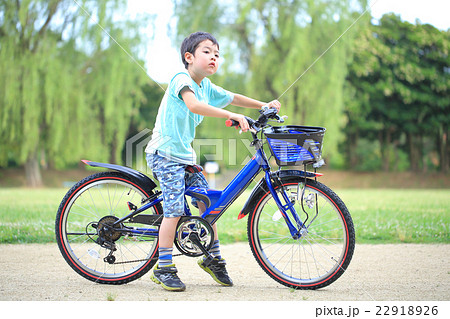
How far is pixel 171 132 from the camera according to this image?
3.12 metres

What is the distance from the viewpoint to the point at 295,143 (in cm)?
297

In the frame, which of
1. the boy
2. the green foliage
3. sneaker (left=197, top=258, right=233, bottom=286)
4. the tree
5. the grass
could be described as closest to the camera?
the boy

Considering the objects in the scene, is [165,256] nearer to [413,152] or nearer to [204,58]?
[204,58]

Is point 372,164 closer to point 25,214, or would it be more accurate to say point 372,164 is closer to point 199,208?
point 25,214

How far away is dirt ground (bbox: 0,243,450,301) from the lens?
296cm

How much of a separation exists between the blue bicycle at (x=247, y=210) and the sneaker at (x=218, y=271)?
107 mm

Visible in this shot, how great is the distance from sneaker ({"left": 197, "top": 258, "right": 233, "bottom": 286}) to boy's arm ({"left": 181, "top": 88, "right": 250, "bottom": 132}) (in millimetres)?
1003

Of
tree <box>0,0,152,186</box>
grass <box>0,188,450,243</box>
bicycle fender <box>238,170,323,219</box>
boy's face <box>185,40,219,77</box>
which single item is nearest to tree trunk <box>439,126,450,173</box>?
tree <box>0,0,152,186</box>

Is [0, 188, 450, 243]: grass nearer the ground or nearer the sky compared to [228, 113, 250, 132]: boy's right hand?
nearer the ground

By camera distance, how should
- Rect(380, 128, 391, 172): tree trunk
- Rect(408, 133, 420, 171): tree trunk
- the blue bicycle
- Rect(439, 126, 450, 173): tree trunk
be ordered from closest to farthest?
1. the blue bicycle
2. Rect(439, 126, 450, 173): tree trunk
3. Rect(408, 133, 420, 171): tree trunk
4. Rect(380, 128, 391, 172): tree trunk

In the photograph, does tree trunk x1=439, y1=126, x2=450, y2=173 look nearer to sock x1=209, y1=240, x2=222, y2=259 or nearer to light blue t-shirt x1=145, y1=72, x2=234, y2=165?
sock x1=209, y1=240, x2=222, y2=259

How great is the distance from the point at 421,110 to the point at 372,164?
18.8 ft

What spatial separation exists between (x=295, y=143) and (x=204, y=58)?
803 mm

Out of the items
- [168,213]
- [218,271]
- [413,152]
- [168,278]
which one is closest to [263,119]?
[168,213]
